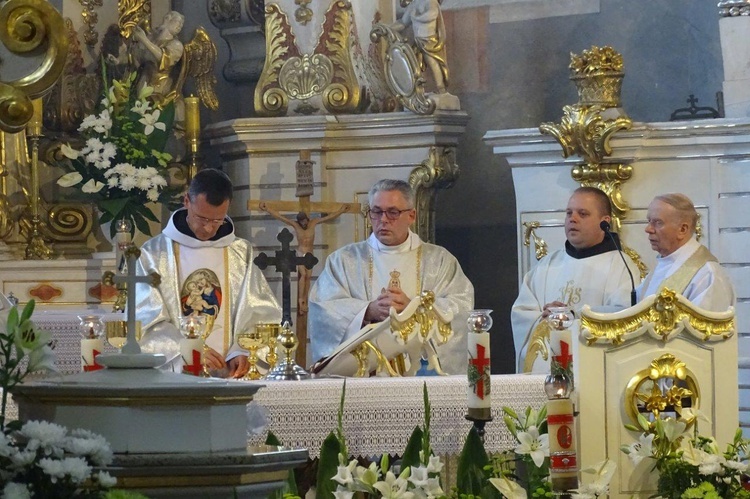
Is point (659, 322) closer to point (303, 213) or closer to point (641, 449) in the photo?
point (641, 449)

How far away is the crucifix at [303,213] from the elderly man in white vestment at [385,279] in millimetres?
1292

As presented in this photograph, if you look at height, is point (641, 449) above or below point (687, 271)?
below

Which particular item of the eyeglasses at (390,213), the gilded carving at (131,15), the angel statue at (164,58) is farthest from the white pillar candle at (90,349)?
the gilded carving at (131,15)

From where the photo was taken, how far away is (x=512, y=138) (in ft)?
34.0

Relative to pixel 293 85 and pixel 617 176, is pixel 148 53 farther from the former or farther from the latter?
pixel 617 176

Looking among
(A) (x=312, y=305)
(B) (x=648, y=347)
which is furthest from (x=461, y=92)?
(B) (x=648, y=347)

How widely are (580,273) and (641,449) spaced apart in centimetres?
283

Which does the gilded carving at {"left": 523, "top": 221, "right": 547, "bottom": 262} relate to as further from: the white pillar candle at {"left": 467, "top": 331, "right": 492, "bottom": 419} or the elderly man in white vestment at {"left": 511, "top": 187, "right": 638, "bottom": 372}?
the white pillar candle at {"left": 467, "top": 331, "right": 492, "bottom": 419}

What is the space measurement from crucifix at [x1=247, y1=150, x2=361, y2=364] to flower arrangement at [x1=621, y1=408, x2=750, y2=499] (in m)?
3.99

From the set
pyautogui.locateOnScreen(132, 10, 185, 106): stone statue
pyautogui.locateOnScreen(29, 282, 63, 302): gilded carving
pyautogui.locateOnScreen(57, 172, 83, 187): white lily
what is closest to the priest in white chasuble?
pyautogui.locateOnScreen(57, 172, 83, 187): white lily

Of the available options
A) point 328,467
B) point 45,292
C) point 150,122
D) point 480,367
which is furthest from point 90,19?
point 328,467

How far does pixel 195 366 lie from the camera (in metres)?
6.44

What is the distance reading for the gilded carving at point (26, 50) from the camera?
2904mm

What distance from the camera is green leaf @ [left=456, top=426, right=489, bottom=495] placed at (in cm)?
543
